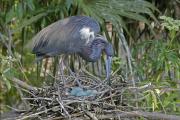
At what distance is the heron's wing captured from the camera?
3.45 metres

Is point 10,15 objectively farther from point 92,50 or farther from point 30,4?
point 92,50

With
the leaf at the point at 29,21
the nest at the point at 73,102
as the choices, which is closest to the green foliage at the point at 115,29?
the leaf at the point at 29,21

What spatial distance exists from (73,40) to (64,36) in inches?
2.4

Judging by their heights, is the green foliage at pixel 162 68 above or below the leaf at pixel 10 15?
below

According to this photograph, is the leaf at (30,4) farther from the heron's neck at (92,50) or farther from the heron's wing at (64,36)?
the heron's neck at (92,50)

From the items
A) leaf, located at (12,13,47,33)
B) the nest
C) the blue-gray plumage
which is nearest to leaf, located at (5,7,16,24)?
leaf, located at (12,13,47,33)

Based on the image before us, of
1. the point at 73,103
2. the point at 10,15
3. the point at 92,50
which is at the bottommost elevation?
the point at 73,103

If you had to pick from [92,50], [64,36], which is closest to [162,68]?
[92,50]

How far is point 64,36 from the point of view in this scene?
3477 millimetres

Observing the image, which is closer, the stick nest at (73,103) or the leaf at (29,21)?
the stick nest at (73,103)

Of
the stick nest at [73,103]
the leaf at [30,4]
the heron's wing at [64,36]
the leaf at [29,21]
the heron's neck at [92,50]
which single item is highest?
the leaf at [30,4]

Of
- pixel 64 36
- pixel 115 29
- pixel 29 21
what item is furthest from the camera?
pixel 115 29

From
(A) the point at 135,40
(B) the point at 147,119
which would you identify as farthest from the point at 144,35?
(B) the point at 147,119

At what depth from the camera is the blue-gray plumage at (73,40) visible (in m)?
3.45
